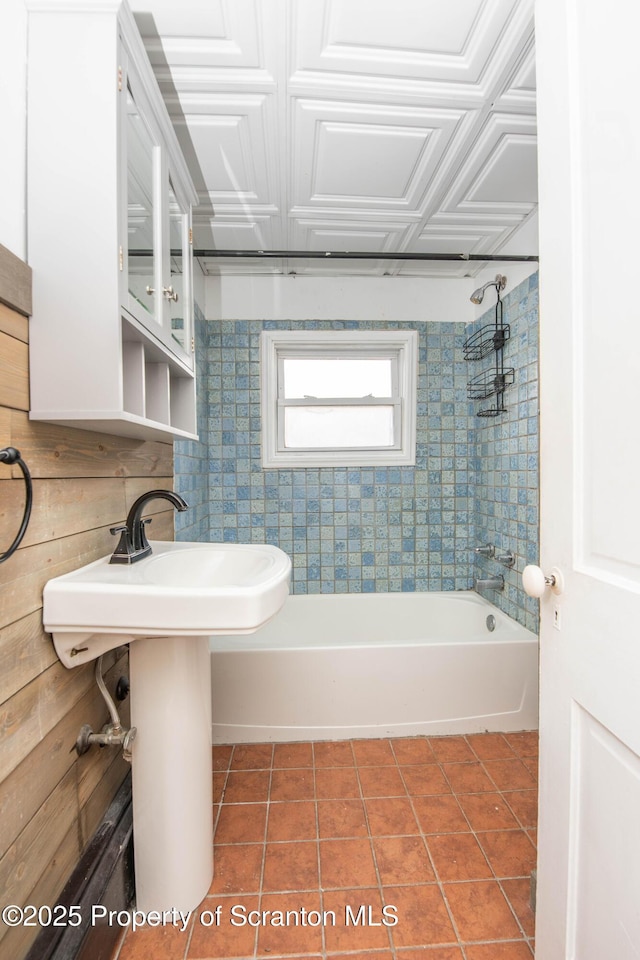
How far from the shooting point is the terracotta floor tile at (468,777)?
1.68 metres

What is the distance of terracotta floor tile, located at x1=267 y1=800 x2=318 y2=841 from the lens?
147cm

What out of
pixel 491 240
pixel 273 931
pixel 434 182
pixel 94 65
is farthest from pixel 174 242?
pixel 273 931

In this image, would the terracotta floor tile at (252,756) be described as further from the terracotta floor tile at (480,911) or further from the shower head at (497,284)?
the shower head at (497,284)

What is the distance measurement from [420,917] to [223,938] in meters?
0.51

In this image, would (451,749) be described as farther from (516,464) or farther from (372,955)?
(516,464)

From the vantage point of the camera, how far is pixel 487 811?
1.56 meters

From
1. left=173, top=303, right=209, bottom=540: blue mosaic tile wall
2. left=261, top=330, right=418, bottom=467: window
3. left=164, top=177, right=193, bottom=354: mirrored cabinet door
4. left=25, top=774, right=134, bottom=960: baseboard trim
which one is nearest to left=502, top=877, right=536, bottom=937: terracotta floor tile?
left=25, top=774, right=134, bottom=960: baseboard trim

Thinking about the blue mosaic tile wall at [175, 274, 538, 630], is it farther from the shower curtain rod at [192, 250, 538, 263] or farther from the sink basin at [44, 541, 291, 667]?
the sink basin at [44, 541, 291, 667]

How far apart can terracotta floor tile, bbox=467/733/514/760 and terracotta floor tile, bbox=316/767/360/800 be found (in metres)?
0.54

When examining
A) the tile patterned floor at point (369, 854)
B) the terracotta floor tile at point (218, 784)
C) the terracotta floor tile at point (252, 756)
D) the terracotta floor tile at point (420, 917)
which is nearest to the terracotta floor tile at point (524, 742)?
the tile patterned floor at point (369, 854)

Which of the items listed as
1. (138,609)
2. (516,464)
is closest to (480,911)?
(138,609)

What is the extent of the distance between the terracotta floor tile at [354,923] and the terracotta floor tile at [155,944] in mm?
366

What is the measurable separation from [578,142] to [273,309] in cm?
220

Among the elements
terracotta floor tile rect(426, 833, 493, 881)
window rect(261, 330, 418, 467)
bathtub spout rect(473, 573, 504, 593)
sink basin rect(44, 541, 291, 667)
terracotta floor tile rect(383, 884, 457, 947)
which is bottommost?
terracotta floor tile rect(383, 884, 457, 947)
